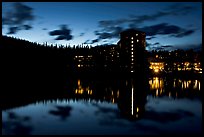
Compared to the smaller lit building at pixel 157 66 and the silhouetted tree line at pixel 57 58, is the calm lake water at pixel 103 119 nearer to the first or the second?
the silhouetted tree line at pixel 57 58

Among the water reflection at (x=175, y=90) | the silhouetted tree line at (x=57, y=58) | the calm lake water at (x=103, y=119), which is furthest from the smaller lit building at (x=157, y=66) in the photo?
the calm lake water at (x=103, y=119)

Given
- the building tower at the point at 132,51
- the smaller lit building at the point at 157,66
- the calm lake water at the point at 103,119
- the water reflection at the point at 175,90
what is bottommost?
the calm lake water at the point at 103,119

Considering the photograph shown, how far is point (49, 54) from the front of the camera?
5364 inches

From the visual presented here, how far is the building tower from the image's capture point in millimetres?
169750

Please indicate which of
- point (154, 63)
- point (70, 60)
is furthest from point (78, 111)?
point (154, 63)

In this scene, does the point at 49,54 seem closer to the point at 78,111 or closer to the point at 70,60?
the point at 70,60

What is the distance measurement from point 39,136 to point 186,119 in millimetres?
10561

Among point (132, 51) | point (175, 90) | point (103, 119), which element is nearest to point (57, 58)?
point (132, 51)

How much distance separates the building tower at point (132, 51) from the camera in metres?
170

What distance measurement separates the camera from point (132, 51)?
186m

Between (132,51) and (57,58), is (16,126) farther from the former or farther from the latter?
(132,51)

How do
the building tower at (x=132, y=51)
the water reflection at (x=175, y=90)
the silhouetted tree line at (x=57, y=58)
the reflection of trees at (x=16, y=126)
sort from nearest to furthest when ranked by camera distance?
the reflection of trees at (x=16, y=126) < the water reflection at (x=175, y=90) < the silhouetted tree line at (x=57, y=58) < the building tower at (x=132, y=51)

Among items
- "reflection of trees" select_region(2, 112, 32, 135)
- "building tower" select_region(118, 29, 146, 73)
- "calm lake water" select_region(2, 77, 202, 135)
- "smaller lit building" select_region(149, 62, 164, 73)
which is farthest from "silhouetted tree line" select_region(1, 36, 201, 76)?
"reflection of trees" select_region(2, 112, 32, 135)

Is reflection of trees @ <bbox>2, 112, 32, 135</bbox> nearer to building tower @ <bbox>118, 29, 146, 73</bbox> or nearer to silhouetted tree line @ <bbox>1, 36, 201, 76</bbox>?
silhouetted tree line @ <bbox>1, 36, 201, 76</bbox>
